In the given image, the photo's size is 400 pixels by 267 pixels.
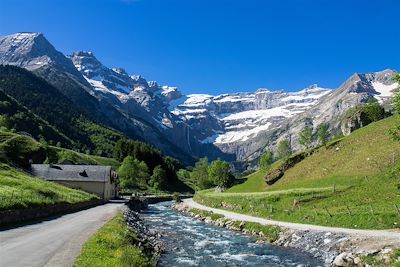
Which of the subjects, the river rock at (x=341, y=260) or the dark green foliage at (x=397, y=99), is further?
the dark green foliage at (x=397, y=99)

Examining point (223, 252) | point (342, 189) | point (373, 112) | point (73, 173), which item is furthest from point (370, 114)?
point (223, 252)

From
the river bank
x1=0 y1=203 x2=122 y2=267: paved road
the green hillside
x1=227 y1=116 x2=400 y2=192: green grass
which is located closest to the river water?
the river bank

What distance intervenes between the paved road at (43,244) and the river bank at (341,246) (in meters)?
21.4

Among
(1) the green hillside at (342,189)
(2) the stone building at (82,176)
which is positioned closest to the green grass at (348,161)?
(1) the green hillside at (342,189)

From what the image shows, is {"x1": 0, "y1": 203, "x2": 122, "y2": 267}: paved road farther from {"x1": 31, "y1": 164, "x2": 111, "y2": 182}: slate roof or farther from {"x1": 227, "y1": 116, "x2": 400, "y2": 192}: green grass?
{"x1": 31, "y1": 164, "x2": 111, "y2": 182}: slate roof

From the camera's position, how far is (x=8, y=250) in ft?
90.7

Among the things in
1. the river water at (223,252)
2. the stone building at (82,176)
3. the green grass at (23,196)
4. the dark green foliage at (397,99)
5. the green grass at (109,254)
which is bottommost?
the river water at (223,252)

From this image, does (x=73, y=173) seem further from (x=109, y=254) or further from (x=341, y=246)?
(x=109, y=254)

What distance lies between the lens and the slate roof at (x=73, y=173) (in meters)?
122

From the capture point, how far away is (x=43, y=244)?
31.2 metres

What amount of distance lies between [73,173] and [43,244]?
318 ft

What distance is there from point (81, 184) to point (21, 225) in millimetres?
81560

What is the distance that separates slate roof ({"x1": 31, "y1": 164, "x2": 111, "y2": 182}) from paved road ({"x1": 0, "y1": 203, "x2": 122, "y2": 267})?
254ft

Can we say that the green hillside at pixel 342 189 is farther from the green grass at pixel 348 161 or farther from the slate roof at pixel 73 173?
the slate roof at pixel 73 173
